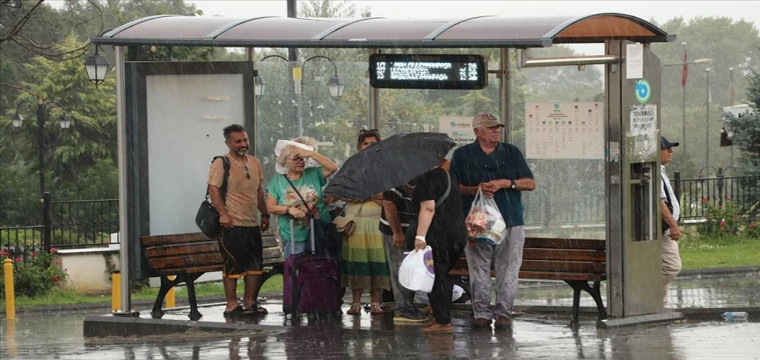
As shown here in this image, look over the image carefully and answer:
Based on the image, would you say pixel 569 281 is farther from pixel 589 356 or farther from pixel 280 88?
pixel 280 88

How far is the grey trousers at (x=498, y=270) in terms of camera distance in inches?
472

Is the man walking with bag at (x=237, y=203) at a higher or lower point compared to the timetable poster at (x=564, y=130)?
lower

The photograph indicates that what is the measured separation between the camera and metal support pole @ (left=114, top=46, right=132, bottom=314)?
42.6 feet

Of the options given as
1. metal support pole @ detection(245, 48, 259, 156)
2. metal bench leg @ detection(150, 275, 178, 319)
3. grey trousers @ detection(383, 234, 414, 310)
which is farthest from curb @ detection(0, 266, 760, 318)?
grey trousers @ detection(383, 234, 414, 310)

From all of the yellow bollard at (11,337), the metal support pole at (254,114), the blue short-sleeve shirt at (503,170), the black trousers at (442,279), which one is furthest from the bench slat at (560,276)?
the yellow bollard at (11,337)

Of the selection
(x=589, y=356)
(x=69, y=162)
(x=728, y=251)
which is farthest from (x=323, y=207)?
(x=69, y=162)

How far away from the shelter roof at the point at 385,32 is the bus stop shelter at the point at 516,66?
0.01 m

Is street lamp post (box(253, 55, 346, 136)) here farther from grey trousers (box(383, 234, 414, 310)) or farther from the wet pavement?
grey trousers (box(383, 234, 414, 310))

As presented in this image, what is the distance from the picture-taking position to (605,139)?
12.0 m

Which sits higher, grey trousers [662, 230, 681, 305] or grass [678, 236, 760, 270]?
grey trousers [662, 230, 681, 305]

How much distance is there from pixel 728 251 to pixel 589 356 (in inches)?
558

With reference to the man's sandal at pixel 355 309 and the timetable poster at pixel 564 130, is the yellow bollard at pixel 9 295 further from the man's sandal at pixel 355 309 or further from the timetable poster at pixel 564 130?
the timetable poster at pixel 564 130

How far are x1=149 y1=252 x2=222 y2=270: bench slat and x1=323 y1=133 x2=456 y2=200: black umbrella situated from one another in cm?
210

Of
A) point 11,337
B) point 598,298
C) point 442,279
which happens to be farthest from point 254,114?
point 598,298
